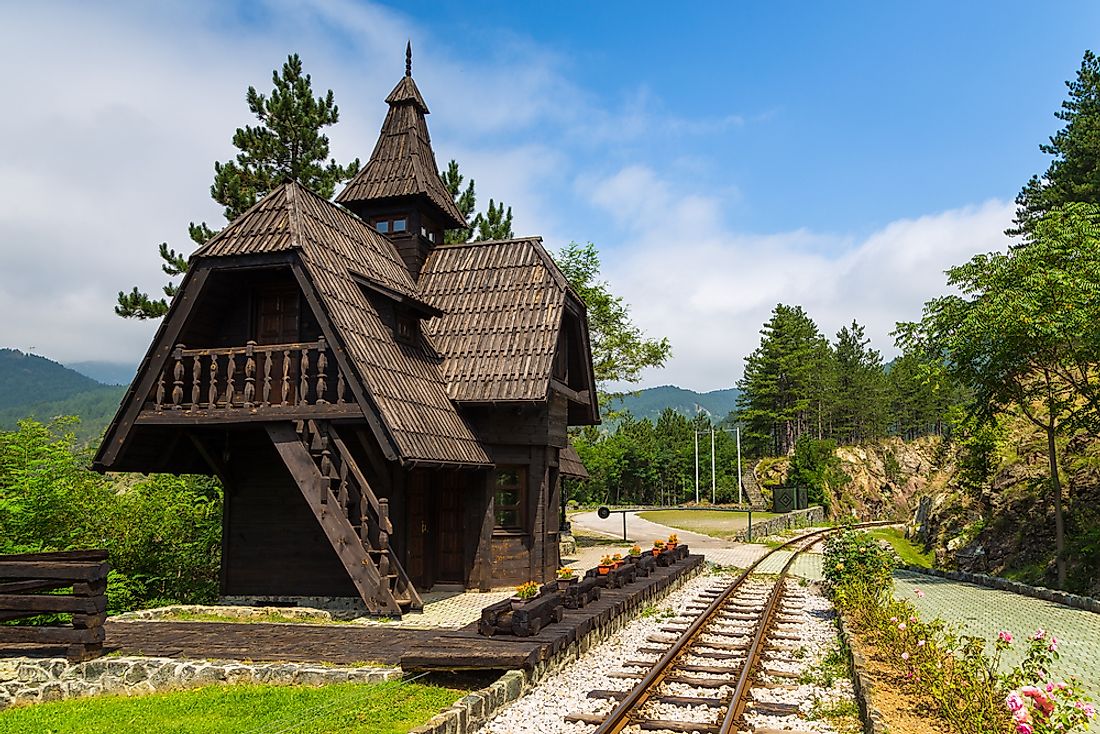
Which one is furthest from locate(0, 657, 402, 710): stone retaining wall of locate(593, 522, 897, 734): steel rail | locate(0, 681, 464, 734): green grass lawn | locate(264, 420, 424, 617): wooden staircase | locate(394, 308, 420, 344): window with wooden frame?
locate(394, 308, 420, 344): window with wooden frame

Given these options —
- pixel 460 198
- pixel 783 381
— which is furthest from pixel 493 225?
pixel 783 381

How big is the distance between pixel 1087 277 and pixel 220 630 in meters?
17.7

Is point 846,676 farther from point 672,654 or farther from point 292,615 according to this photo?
point 292,615

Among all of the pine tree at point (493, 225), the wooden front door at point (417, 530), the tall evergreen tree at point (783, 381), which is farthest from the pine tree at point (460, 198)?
the tall evergreen tree at point (783, 381)

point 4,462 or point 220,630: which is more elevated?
point 4,462

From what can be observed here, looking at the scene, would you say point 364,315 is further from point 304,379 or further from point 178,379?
point 178,379

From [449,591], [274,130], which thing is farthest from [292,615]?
[274,130]

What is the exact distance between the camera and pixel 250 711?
25.6 ft

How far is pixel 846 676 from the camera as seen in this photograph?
32.1ft

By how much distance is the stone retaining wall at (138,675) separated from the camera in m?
8.96

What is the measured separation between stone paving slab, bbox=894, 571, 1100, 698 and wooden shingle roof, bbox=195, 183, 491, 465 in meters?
7.93

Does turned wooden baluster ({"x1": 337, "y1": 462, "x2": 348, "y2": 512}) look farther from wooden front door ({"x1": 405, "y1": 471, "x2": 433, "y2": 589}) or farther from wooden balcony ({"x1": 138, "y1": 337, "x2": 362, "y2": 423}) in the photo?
wooden front door ({"x1": 405, "y1": 471, "x2": 433, "y2": 589})

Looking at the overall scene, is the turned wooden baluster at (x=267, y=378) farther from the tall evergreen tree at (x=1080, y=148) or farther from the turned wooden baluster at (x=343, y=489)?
the tall evergreen tree at (x=1080, y=148)

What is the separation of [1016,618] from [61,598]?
46.8 feet
